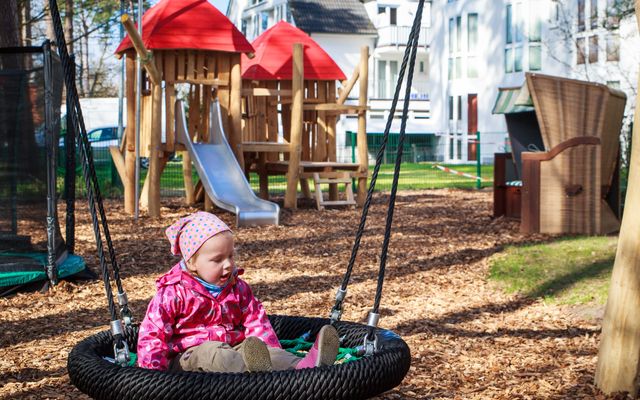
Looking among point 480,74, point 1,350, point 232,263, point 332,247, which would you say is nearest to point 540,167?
point 332,247

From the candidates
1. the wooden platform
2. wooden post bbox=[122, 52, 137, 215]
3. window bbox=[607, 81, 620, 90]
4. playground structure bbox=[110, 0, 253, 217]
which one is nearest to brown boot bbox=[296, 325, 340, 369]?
playground structure bbox=[110, 0, 253, 217]

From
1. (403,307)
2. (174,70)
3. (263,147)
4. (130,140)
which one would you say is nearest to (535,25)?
(263,147)

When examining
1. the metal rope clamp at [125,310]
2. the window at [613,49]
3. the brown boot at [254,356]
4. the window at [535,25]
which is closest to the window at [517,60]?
the window at [535,25]

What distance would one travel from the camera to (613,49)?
91.8ft

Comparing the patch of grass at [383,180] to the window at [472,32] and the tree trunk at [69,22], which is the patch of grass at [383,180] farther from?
the window at [472,32]

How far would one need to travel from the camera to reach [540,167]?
9.95 m

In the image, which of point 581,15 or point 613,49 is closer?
point 613,49

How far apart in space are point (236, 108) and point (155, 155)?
1401mm

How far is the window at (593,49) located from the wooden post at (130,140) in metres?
19.7

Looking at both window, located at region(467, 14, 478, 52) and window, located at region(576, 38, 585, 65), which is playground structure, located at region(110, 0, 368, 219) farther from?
window, located at region(467, 14, 478, 52)

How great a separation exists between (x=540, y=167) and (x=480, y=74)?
88.0ft

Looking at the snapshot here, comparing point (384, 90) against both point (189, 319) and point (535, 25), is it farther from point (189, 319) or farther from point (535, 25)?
point (189, 319)

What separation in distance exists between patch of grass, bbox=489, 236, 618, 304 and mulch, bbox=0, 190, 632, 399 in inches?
7.4

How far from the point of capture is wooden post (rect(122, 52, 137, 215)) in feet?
42.0
